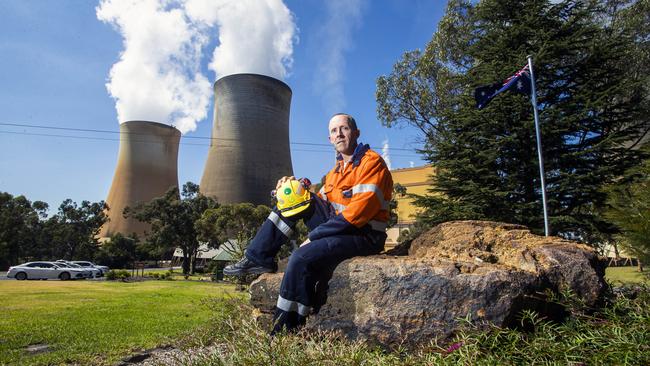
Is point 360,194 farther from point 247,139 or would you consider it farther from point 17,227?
point 17,227

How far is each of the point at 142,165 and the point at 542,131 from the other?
29.8 m

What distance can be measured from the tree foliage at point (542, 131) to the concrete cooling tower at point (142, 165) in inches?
1033

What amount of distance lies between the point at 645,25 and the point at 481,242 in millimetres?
15105

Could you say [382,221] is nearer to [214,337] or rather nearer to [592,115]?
[214,337]

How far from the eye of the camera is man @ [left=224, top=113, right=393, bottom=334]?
90.9 inches

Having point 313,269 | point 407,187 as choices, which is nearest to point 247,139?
point 407,187

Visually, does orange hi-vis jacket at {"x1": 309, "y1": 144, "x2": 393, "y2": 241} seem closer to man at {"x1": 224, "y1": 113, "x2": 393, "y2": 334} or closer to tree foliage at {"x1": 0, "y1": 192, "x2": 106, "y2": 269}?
man at {"x1": 224, "y1": 113, "x2": 393, "y2": 334}

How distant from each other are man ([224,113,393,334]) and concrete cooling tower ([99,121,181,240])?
31367mm

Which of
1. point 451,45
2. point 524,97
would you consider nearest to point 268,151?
point 451,45

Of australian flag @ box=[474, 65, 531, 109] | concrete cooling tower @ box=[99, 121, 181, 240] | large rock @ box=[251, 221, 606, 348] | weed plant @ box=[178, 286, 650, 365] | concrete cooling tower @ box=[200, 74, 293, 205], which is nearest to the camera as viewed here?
weed plant @ box=[178, 286, 650, 365]

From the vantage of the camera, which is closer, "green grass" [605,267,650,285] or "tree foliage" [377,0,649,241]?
"green grass" [605,267,650,285]

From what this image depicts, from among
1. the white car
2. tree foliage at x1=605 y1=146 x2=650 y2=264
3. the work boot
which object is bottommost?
the white car

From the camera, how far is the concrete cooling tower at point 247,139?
25.6 m

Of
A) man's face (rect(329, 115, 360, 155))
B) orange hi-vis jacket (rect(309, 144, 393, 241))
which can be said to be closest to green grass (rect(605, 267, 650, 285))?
orange hi-vis jacket (rect(309, 144, 393, 241))
